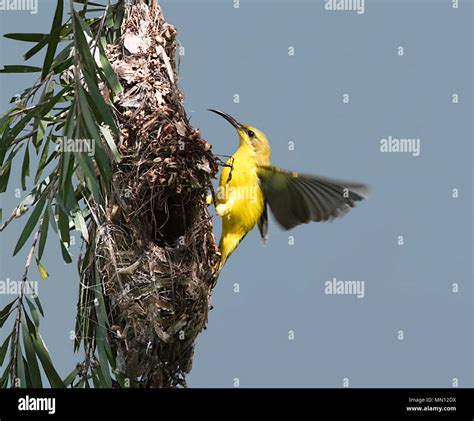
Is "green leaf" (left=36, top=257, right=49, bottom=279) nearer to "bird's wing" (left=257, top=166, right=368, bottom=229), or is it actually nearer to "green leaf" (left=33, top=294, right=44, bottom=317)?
"green leaf" (left=33, top=294, right=44, bottom=317)

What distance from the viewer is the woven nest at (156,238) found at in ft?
15.6

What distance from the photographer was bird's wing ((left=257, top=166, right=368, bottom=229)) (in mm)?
5547

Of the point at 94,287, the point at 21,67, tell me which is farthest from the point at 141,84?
the point at 94,287

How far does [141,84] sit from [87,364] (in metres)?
1.55

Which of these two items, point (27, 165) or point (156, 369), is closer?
point (156, 369)

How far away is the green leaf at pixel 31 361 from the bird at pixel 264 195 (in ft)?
3.98

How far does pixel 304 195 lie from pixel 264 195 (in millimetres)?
300

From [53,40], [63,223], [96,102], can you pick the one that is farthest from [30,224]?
[53,40]

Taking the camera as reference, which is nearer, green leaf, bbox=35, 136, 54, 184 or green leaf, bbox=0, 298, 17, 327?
green leaf, bbox=0, 298, 17, 327

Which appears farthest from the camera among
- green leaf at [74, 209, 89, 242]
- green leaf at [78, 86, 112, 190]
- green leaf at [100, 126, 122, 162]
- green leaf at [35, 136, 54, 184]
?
green leaf at [35, 136, 54, 184]

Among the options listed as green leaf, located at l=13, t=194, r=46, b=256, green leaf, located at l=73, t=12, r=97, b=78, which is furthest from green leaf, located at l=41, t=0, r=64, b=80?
green leaf, located at l=13, t=194, r=46, b=256

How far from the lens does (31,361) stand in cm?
471

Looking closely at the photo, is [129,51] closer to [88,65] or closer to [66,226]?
[88,65]
